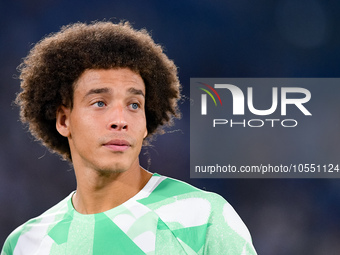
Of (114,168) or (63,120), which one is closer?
(114,168)

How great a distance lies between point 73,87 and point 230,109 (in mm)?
2593

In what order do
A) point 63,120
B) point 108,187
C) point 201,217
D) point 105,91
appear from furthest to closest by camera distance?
point 63,120 < point 108,187 < point 105,91 < point 201,217

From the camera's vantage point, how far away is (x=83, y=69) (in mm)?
3049

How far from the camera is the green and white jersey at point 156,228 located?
8.96 feet

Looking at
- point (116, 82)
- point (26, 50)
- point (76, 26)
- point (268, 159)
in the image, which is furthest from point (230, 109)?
point (116, 82)

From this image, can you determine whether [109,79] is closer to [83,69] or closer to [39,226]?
[83,69]

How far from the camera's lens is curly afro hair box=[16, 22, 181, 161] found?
307cm

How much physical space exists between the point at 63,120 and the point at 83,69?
1.07 ft

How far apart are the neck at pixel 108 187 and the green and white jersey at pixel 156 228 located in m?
0.04

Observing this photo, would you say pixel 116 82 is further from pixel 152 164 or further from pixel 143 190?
pixel 152 164

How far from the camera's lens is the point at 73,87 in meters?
3.08

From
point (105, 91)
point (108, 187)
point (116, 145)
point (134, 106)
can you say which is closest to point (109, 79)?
point (105, 91)

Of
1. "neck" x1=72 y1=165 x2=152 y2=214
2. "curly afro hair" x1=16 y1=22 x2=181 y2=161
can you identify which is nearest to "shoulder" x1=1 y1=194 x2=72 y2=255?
"neck" x1=72 y1=165 x2=152 y2=214

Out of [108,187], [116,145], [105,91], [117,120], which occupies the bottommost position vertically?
[108,187]
